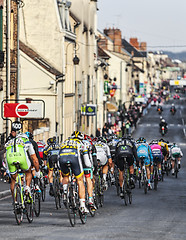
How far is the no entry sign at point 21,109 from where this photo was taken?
24.4 m

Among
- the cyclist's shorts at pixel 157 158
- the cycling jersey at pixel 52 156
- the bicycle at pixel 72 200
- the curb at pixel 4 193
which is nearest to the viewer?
the bicycle at pixel 72 200

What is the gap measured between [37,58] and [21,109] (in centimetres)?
1656

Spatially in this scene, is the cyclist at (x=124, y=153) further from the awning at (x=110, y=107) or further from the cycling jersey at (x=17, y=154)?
the awning at (x=110, y=107)

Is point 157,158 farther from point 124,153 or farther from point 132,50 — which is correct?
point 132,50

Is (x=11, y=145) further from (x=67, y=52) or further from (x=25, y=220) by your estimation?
(x=67, y=52)

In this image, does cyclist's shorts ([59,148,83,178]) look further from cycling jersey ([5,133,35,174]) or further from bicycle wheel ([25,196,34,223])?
bicycle wheel ([25,196,34,223])

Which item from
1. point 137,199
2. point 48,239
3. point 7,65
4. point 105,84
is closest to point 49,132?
point 7,65

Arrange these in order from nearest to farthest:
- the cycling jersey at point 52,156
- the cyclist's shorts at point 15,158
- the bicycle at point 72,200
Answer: the bicycle at point 72,200, the cyclist's shorts at point 15,158, the cycling jersey at point 52,156

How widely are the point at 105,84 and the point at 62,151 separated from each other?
61.7 m

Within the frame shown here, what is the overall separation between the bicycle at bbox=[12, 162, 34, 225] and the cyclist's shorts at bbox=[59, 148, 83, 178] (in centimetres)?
71

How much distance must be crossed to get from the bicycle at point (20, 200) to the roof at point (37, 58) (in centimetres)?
2691

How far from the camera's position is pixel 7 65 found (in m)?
28.3

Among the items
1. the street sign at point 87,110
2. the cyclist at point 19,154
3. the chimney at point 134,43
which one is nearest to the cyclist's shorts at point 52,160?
the cyclist at point 19,154

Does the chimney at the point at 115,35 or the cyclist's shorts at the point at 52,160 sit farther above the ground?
the chimney at the point at 115,35
